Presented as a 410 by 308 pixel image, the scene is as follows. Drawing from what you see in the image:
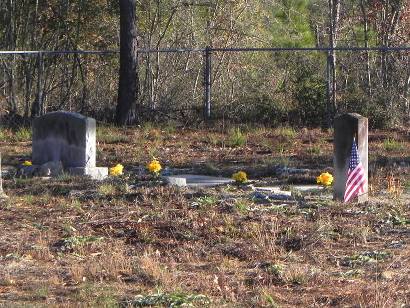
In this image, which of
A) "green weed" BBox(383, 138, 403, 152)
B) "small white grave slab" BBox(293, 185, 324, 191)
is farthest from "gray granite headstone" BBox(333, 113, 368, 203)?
"green weed" BBox(383, 138, 403, 152)

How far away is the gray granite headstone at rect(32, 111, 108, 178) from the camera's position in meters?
14.0

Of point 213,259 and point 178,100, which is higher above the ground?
point 178,100

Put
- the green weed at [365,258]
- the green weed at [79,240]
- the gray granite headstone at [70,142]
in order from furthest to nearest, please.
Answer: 1. the gray granite headstone at [70,142]
2. the green weed at [79,240]
3. the green weed at [365,258]

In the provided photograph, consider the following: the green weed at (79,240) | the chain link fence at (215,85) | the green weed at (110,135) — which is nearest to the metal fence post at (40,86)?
the chain link fence at (215,85)

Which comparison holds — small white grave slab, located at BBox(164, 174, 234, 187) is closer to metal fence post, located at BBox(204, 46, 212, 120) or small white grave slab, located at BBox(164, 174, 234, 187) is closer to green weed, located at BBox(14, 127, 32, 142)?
green weed, located at BBox(14, 127, 32, 142)

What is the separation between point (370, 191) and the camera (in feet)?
39.7

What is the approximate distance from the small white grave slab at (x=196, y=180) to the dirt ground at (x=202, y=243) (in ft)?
0.93

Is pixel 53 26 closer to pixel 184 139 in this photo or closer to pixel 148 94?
pixel 148 94

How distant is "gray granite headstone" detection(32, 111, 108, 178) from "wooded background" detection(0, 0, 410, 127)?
7.26 metres

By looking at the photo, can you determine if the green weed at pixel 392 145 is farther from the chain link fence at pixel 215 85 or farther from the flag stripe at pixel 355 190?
the flag stripe at pixel 355 190

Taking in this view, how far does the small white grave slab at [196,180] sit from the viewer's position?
1243 cm

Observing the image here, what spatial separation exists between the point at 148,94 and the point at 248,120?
2749 millimetres

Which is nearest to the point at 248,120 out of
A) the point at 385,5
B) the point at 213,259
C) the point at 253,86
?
the point at 253,86

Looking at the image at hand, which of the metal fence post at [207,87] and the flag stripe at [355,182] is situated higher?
the metal fence post at [207,87]
